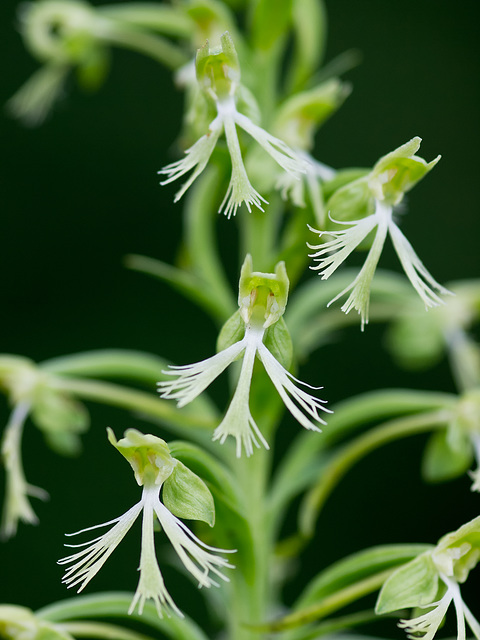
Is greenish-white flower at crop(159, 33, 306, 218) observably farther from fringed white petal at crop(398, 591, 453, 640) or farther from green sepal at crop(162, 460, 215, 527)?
fringed white petal at crop(398, 591, 453, 640)

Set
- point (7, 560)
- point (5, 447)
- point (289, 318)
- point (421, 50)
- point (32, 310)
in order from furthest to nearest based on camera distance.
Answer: point (421, 50) → point (32, 310) → point (7, 560) → point (289, 318) → point (5, 447)

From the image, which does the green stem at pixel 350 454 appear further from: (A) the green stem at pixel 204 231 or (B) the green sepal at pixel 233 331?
(B) the green sepal at pixel 233 331

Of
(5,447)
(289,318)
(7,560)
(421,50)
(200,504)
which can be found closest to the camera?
(200,504)

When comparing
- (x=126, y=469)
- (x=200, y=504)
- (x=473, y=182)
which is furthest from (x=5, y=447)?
(x=473, y=182)

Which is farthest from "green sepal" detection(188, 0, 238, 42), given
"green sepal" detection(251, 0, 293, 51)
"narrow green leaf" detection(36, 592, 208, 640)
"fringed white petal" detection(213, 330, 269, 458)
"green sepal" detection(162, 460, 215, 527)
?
"narrow green leaf" detection(36, 592, 208, 640)

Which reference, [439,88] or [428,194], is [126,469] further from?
[439,88]

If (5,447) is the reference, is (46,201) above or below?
above
